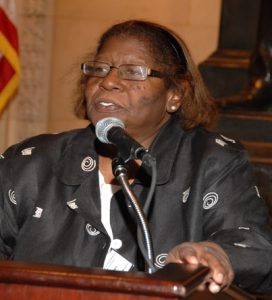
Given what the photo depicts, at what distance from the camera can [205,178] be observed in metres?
3.05

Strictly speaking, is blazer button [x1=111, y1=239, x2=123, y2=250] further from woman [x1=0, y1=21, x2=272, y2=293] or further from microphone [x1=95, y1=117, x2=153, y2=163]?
microphone [x1=95, y1=117, x2=153, y2=163]

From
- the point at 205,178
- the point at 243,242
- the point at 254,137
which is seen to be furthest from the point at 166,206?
the point at 254,137

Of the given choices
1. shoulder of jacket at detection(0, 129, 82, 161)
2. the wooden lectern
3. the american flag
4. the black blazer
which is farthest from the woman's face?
the american flag

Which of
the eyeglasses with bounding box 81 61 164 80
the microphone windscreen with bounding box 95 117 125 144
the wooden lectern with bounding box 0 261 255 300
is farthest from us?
the eyeglasses with bounding box 81 61 164 80

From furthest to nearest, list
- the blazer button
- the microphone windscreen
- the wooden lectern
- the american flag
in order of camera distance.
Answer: the american flag
the blazer button
the microphone windscreen
the wooden lectern

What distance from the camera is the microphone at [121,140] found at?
227 cm

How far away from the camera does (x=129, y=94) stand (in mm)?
3023

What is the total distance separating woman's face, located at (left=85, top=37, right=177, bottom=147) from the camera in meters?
2.99

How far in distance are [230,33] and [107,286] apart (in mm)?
3540

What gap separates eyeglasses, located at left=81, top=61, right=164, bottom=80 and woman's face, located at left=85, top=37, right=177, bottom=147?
0.5 inches

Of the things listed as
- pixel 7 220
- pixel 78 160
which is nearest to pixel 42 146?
pixel 78 160

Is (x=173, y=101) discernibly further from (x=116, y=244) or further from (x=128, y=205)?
(x=116, y=244)

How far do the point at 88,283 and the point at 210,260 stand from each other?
0.49 meters

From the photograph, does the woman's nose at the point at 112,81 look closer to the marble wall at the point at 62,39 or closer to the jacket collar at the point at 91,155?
the jacket collar at the point at 91,155
